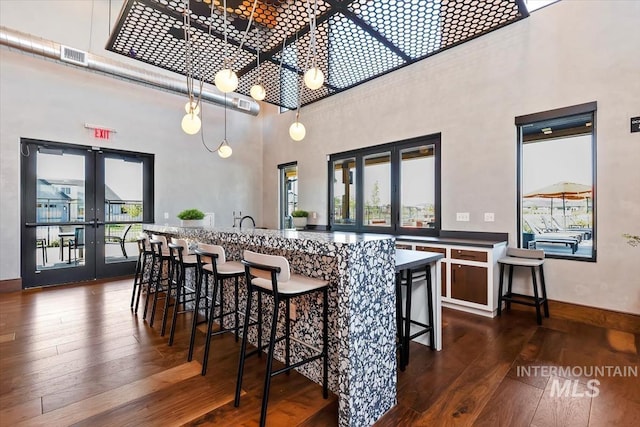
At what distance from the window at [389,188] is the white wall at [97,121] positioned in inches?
108

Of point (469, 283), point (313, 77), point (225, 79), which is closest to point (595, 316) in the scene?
point (469, 283)

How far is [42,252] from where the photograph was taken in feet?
16.2

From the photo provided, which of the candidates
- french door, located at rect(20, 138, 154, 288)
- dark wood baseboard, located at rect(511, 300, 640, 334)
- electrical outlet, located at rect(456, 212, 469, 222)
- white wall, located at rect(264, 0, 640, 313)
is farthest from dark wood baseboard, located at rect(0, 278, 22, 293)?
dark wood baseboard, located at rect(511, 300, 640, 334)

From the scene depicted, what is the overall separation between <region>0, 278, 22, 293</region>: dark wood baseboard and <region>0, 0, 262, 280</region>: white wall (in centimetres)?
10

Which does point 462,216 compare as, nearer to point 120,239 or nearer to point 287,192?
point 287,192

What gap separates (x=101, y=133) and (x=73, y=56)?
4.32 ft

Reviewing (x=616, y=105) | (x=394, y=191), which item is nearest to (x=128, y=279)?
(x=394, y=191)

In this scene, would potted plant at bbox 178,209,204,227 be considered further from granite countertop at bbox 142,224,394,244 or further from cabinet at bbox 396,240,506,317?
cabinet at bbox 396,240,506,317

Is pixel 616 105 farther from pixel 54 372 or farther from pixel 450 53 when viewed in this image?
pixel 54 372

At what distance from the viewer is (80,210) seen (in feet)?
17.2

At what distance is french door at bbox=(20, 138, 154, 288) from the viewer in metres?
4.84

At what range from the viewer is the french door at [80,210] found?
190 inches

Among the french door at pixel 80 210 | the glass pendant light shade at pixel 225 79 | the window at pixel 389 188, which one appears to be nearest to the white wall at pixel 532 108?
the window at pixel 389 188

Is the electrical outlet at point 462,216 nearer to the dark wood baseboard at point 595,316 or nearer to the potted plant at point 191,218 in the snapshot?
the dark wood baseboard at point 595,316
